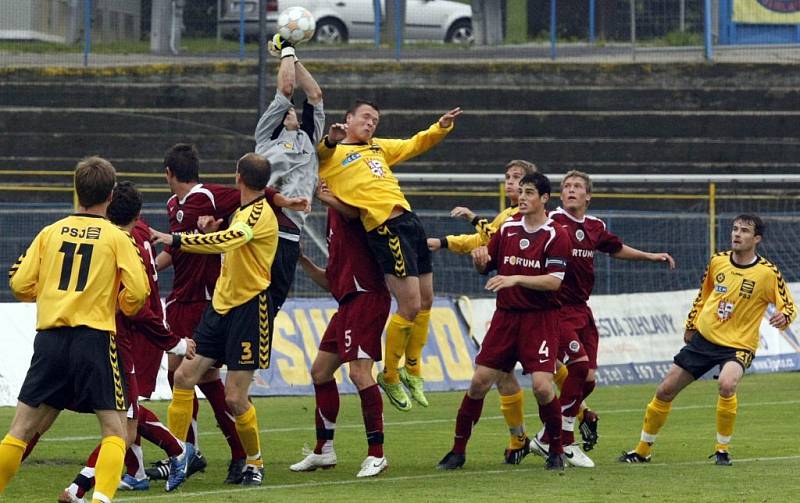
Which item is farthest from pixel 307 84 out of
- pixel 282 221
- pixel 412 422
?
pixel 412 422

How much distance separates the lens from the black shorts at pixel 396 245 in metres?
11.2

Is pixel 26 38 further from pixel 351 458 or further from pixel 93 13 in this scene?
pixel 351 458

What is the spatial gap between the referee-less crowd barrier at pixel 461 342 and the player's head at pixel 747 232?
724 cm

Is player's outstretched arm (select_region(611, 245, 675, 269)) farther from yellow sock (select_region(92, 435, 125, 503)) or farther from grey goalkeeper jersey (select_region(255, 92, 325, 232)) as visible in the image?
yellow sock (select_region(92, 435, 125, 503))

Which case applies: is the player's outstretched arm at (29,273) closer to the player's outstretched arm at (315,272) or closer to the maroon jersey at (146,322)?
the maroon jersey at (146,322)

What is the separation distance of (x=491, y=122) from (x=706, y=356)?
50.8 feet

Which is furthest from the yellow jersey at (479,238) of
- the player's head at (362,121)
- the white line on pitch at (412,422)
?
the white line on pitch at (412,422)

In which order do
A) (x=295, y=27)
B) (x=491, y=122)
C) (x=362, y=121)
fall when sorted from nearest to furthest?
1. (x=295, y=27)
2. (x=362, y=121)
3. (x=491, y=122)

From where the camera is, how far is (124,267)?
324 inches

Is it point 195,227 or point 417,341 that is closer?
point 195,227

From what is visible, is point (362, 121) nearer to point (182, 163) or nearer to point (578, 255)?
point (182, 163)

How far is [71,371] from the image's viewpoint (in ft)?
26.7

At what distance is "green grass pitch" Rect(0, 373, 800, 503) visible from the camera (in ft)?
31.4

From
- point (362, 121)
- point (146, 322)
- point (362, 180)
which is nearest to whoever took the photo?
point (146, 322)
